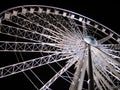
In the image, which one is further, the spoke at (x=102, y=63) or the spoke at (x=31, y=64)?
the spoke at (x=31, y=64)

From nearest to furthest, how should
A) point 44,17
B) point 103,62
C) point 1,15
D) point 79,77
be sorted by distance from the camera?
point 79,77, point 103,62, point 1,15, point 44,17

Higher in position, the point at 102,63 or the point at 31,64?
the point at 102,63

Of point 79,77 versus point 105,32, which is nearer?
point 79,77

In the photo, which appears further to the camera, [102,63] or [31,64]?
[31,64]

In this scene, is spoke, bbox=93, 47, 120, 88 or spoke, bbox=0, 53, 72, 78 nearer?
spoke, bbox=93, 47, 120, 88

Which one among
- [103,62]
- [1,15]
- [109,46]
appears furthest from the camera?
[109,46]

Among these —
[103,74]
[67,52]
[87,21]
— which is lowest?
[103,74]

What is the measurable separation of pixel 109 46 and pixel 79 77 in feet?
24.0

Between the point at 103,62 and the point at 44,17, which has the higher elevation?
the point at 44,17

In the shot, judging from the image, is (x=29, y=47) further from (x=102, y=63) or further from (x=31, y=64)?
(x=102, y=63)

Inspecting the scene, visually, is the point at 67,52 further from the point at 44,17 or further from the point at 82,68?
the point at 44,17

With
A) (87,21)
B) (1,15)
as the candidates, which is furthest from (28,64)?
(87,21)

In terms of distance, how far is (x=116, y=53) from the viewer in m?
21.3

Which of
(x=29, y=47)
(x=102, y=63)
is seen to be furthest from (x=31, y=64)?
(x=102, y=63)
